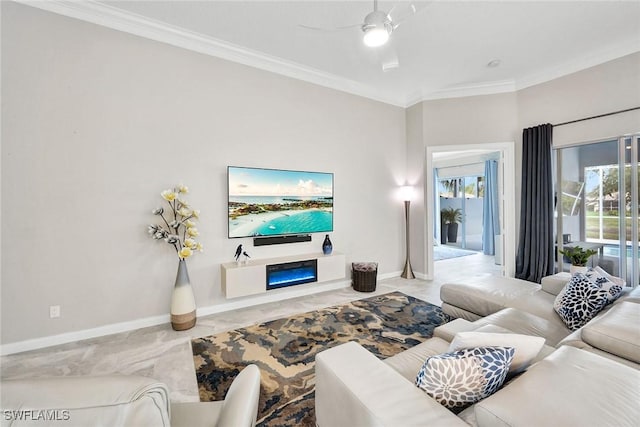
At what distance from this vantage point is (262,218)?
11.0ft

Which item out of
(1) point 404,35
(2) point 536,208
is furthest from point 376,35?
(2) point 536,208

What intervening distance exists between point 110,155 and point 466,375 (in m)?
3.35

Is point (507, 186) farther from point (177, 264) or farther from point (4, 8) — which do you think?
point (4, 8)

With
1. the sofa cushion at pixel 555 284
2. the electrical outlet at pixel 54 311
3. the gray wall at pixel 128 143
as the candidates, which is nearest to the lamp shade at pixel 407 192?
the gray wall at pixel 128 143

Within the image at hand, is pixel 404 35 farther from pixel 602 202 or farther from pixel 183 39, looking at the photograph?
pixel 602 202

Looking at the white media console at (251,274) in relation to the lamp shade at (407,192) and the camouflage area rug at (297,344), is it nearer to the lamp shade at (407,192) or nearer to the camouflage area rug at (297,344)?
the camouflage area rug at (297,344)

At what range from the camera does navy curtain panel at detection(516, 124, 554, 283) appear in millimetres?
3766

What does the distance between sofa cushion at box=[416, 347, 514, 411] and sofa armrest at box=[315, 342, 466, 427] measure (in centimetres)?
8

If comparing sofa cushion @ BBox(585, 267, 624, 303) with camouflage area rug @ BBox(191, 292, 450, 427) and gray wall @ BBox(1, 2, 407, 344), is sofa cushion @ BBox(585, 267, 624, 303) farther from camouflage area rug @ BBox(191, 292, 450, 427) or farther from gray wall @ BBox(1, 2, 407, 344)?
gray wall @ BBox(1, 2, 407, 344)

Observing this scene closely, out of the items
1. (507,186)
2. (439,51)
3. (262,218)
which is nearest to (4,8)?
(262,218)

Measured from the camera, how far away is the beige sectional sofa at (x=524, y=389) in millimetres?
812

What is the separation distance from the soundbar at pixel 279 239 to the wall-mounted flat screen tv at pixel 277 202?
0.19 ft

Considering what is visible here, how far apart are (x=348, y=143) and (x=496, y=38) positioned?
7.04ft

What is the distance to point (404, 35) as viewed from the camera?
2965 millimetres
